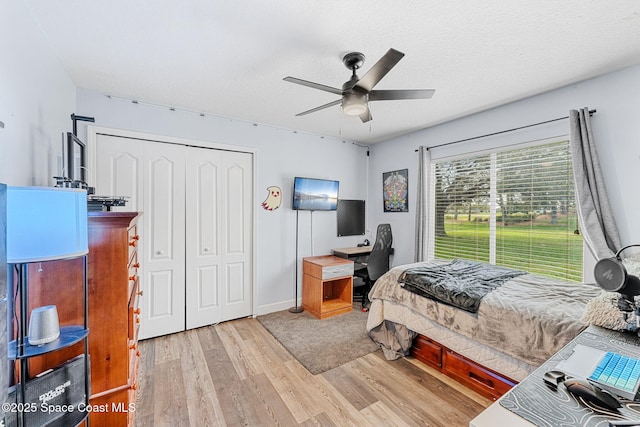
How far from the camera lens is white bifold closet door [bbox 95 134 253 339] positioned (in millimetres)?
2826

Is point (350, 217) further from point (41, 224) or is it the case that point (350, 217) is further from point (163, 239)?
point (41, 224)

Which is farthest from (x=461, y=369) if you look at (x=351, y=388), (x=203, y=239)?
(x=203, y=239)

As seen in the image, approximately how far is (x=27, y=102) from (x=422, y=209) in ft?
12.5

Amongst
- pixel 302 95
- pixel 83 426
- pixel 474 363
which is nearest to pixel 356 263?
pixel 474 363

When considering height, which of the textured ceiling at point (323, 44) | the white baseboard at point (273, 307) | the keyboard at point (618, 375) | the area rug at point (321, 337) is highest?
the textured ceiling at point (323, 44)

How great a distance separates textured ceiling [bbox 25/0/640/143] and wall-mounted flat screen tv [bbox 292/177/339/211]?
1313 millimetres

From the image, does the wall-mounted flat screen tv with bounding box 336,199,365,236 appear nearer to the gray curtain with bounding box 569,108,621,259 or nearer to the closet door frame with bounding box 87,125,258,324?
the closet door frame with bounding box 87,125,258,324

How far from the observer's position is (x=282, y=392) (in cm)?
206

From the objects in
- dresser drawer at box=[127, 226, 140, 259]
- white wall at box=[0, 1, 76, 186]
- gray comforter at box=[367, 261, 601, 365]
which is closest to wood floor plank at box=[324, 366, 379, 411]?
gray comforter at box=[367, 261, 601, 365]

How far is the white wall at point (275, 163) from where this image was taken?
2.81 meters

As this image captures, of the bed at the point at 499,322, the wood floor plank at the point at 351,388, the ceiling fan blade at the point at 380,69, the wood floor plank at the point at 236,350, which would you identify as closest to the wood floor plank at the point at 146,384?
the wood floor plank at the point at 236,350

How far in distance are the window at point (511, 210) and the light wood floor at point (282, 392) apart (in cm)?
163

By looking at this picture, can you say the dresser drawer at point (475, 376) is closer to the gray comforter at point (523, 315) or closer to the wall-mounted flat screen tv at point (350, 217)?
the gray comforter at point (523, 315)

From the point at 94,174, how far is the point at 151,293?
4.43 feet
